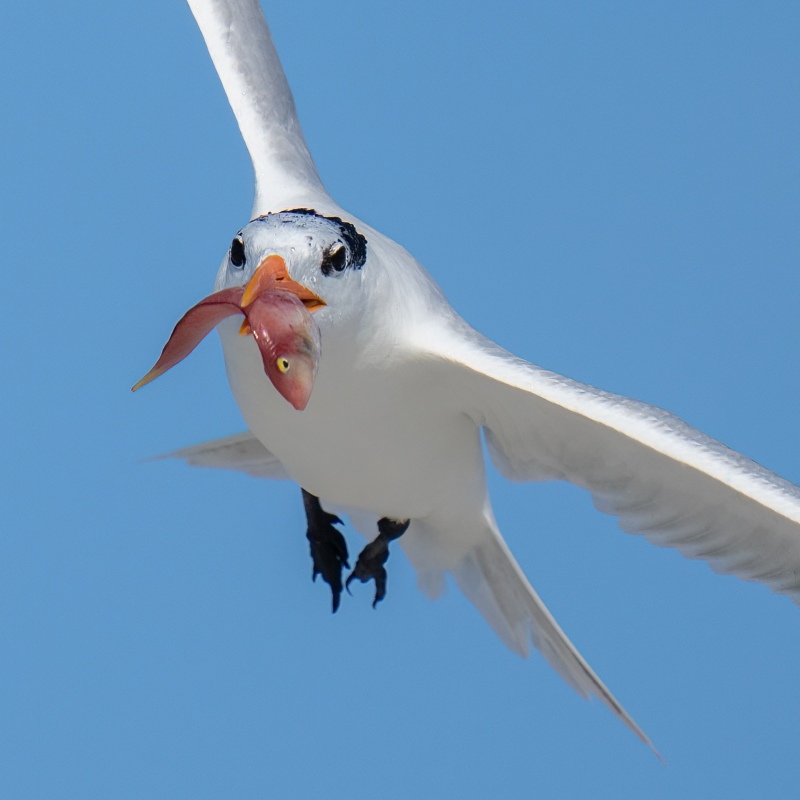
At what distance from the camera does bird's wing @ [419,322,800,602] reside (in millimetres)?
2145

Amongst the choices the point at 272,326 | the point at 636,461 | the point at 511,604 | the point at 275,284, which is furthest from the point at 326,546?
the point at 272,326

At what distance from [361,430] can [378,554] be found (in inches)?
19.6

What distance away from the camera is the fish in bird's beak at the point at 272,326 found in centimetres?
195

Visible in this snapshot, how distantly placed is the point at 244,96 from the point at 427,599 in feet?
3.31

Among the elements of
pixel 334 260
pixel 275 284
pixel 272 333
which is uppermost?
pixel 334 260

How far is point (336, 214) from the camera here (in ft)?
8.34

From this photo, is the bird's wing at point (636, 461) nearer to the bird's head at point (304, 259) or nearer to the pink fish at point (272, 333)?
the bird's head at point (304, 259)

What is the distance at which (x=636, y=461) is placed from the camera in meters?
2.32

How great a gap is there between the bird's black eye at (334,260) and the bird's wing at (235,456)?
2.37 ft

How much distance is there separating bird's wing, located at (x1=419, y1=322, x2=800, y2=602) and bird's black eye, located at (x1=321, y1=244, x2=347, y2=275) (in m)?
0.20

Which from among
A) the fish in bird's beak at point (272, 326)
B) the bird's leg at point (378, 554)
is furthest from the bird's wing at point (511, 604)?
the fish in bird's beak at point (272, 326)

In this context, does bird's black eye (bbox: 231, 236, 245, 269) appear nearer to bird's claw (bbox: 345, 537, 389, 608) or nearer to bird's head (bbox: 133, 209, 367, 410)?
bird's head (bbox: 133, 209, 367, 410)

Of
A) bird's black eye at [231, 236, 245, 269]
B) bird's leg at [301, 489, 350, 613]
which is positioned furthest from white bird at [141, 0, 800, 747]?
bird's leg at [301, 489, 350, 613]

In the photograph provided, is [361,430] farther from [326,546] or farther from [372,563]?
[326,546]
